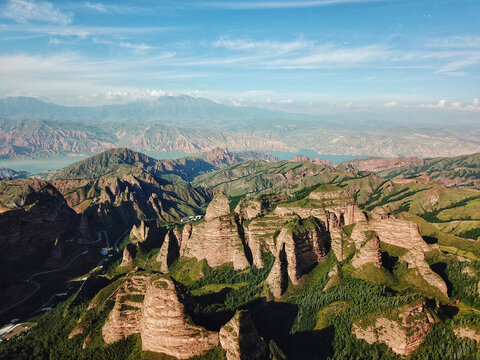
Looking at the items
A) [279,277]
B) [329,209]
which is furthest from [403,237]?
[279,277]

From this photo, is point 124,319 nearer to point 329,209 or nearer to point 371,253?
point 371,253

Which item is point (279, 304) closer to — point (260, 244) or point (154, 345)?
point (260, 244)

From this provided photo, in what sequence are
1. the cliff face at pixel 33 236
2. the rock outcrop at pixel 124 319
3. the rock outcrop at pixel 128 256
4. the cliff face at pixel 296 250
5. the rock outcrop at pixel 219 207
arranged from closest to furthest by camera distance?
the rock outcrop at pixel 124 319
the cliff face at pixel 296 250
the rock outcrop at pixel 219 207
the rock outcrop at pixel 128 256
the cliff face at pixel 33 236

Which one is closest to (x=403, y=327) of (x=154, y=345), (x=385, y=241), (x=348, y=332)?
(x=348, y=332)

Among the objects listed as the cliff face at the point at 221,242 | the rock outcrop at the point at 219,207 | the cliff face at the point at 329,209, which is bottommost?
the cliff face at the point at 221,242

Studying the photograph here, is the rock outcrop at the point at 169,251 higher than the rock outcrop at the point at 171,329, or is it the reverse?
the rock outcrop at the point at 171,329

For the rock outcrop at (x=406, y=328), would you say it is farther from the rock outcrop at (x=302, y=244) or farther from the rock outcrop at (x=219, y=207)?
the rock outcrop at (x=219, y=207)

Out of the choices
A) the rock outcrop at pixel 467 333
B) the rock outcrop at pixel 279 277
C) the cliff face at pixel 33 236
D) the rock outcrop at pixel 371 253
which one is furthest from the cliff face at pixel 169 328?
the cliff face at pixel 33 236
